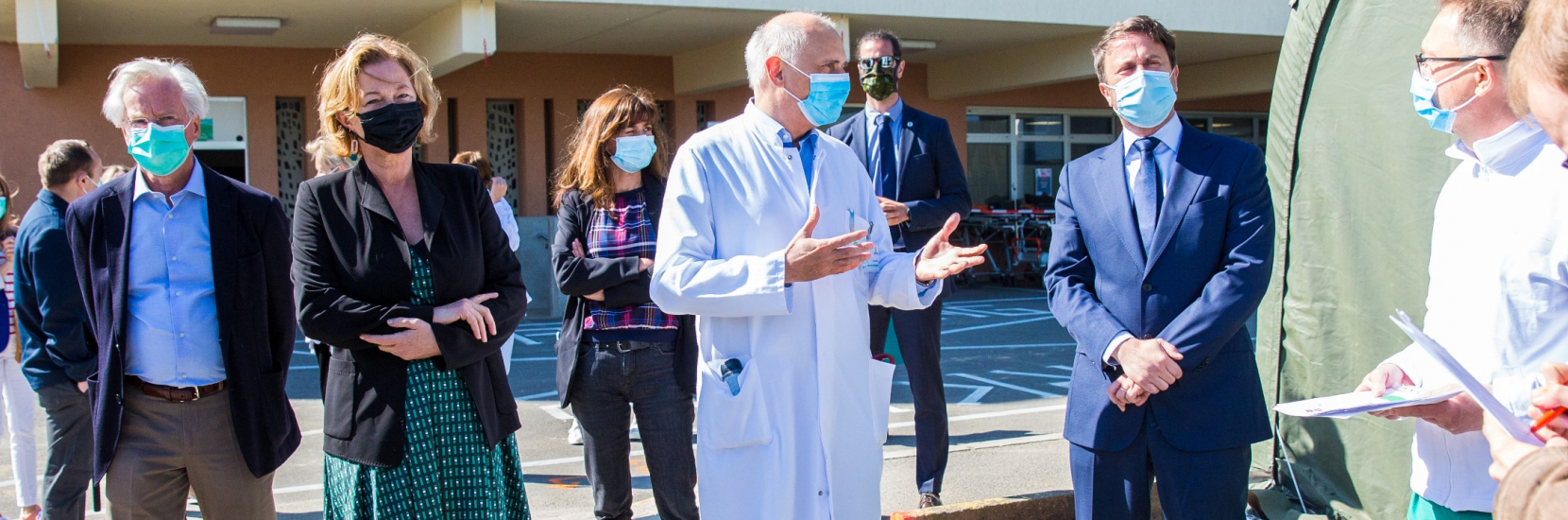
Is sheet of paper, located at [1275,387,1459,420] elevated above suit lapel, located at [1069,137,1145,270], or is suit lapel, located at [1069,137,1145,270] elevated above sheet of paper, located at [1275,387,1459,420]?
suit lapel, located at [1069,137,1145,270]

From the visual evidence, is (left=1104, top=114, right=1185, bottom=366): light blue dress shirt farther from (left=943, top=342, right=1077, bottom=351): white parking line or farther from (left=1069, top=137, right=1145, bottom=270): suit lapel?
(left=943, top=342, right=1077, bottom=351): white parking line

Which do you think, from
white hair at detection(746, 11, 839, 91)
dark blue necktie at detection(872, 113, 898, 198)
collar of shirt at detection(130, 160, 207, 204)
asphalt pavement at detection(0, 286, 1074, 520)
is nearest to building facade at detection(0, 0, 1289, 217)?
asphalt pavement at detection(0, 286, 1074, 520)

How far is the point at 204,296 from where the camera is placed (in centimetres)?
324

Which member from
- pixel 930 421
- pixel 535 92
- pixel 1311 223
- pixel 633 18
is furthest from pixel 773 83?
pixel 535 92

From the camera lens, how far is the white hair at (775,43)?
9.78ft

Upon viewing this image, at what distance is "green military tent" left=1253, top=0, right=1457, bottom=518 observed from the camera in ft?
13.4

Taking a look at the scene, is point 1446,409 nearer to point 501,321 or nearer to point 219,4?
point 501,321

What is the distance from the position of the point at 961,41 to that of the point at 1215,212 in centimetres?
1322

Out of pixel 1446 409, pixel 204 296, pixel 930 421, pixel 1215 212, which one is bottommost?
pixel 930 421

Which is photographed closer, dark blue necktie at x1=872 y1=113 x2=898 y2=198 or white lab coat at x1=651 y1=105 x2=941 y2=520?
white lab coat at x1=651 y1=105 x2=941 y2=520

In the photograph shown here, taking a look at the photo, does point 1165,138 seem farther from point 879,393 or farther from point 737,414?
point 737,414

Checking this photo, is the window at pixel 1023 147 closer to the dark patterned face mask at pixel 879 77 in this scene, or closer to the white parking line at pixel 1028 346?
the white parking line at pixel 1028 346

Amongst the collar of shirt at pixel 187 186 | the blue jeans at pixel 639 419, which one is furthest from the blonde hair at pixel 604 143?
the collar of shirt at pixel 187 186

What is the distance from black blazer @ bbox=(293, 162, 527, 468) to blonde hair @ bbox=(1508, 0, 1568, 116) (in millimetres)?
2482
